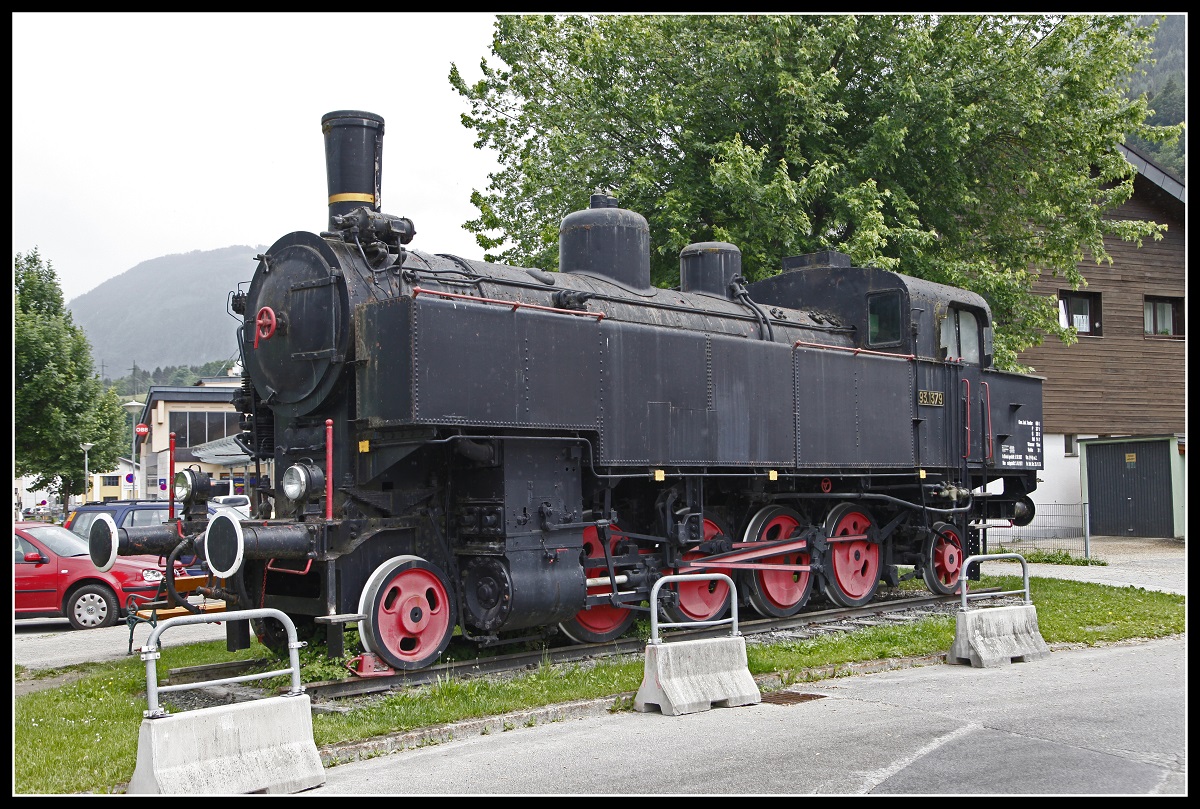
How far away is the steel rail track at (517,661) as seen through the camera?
25.2 ft

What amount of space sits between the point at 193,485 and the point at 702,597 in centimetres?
487

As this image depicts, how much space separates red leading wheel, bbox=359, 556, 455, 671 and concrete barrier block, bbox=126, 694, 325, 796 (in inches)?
84.6

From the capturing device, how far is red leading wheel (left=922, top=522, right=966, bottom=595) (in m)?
13.3

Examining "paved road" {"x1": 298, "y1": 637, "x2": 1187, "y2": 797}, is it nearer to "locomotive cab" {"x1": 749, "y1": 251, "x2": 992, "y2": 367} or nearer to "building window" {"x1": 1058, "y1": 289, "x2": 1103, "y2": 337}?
"locomotive cab" {"x1": 749, "y1": 251, "x2": 992, "y2": 367}

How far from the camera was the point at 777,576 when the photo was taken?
37.9 feet

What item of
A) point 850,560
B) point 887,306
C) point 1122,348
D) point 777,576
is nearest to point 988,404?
point 887,306

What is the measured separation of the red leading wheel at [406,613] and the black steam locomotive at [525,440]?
0.02 metres

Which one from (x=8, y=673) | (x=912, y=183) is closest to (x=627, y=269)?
(x=8, y=673)

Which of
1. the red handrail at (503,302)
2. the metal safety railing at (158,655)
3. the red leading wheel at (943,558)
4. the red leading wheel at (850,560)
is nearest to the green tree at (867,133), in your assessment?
the red leading wheel at (943,558)

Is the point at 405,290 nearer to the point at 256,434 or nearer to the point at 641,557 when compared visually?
the point at 256,434

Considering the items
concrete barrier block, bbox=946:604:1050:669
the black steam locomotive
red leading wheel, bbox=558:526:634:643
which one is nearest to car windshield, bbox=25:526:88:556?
the black steam locomotive

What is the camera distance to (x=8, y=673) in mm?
5676

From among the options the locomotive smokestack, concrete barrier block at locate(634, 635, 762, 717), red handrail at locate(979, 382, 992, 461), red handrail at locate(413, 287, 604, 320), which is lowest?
concrete barrier block at locate(634, 635, 762, 717)

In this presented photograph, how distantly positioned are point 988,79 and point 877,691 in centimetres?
1189
